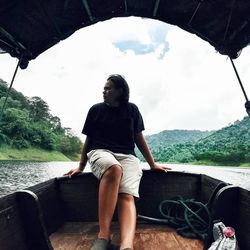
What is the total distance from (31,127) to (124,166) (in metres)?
89.6

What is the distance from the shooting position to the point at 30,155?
83.8 meters

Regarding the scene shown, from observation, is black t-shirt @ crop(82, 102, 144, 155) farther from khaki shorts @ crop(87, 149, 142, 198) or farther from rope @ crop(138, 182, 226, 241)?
rope @ crop(138, 182, 226, 241)

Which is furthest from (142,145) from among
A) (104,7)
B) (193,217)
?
(104,7)

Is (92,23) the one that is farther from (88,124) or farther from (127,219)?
(127,219)

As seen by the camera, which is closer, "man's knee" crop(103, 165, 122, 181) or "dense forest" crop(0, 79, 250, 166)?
"man's knee" crop(103, 165, 122, 181)

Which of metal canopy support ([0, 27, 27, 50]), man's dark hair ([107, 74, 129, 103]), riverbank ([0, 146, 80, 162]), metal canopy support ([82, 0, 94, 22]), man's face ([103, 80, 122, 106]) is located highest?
metal canopy support ([82, 0, 94, 22])

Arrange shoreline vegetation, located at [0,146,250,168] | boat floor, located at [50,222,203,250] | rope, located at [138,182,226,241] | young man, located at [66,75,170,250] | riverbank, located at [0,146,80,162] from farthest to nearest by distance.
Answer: shoreline vegetation, located at [0,146,250,168]
riverbank, located at [0,146,80,162]
rope, located at [138,182,226,241]
boat floor, located at [50,222,203,250]
young man, located at [66,75,170,250]

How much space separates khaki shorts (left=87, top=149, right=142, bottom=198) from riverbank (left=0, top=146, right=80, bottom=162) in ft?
250

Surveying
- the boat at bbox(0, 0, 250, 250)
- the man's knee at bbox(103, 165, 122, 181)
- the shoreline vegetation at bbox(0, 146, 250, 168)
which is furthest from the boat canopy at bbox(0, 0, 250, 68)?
the shoreline vegetation at bbox(0, 146, 250, 168)

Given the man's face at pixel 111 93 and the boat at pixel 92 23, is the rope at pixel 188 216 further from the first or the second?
the man's face at pixel 111 93

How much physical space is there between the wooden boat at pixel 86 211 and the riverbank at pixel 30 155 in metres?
75.5

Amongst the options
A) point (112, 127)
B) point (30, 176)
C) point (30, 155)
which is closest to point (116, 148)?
point (112, 127)

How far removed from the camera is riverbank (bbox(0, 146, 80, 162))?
76000 mm

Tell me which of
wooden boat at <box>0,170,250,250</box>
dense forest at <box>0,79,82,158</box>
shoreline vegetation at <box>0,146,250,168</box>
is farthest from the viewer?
dense forest at <box>0,79,82,158</box>
